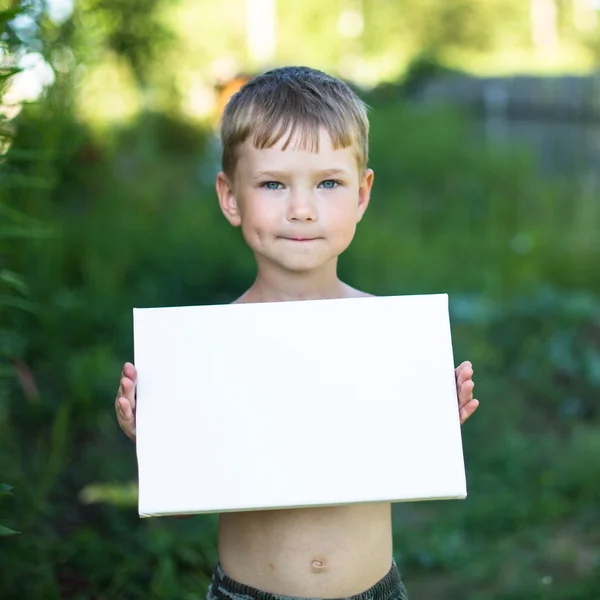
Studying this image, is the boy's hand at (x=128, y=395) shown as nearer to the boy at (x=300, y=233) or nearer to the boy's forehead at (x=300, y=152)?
the boy at (x=300, y=233)

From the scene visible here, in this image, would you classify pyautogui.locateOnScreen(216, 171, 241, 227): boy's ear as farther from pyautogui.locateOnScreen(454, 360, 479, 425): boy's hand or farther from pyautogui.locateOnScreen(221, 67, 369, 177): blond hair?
pyautogui.locateOnScreen(454, 360, 479, 425): boy's hand

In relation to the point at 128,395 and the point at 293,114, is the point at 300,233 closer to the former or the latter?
the point at 293,114

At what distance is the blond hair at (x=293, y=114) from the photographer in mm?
1987

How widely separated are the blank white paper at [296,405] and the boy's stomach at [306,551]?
0.87 feet

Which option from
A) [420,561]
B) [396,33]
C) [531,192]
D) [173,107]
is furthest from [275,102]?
[396,33]

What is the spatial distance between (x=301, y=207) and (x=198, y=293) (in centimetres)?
328

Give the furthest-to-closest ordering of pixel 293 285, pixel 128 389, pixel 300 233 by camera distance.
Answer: pixel 293 285
pixel 300 233
pixel 128 389

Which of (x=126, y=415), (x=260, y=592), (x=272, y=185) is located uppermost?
(x=272, y=185)

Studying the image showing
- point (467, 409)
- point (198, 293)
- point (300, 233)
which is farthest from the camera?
point (198, 293)

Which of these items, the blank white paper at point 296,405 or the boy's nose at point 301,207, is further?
the boy's nose at point 301,207

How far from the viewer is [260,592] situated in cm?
199

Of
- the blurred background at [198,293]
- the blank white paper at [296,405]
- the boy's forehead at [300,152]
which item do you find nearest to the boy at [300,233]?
the boy's forehead at [300,152]

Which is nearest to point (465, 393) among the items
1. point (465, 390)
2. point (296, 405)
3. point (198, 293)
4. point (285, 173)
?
point (465, 390)

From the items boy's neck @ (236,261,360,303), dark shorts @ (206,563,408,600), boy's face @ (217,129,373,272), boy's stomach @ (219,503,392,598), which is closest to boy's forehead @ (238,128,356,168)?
boy's face @ (217,129,373,272)
